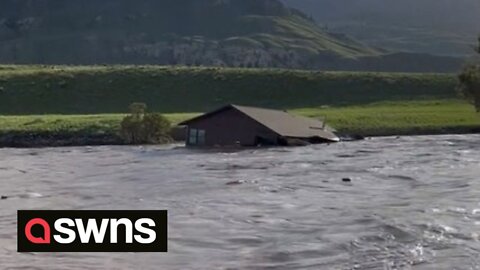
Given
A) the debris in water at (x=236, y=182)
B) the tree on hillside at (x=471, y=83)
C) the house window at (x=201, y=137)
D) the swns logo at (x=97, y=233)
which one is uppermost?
the tree on hillside at (x=471, y=83)

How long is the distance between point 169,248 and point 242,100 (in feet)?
382

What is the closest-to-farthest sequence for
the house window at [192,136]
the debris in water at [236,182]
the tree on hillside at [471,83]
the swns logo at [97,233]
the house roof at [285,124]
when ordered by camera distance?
the swns logo at [97,233] → the debris in water at [236,182] → the house roof at [285,124] → the house window at [192,136] → the tree on hillside at [471,83]

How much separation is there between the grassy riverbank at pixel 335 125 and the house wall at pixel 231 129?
13484 millimetres

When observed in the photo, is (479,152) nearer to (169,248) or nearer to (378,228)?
(378,228)

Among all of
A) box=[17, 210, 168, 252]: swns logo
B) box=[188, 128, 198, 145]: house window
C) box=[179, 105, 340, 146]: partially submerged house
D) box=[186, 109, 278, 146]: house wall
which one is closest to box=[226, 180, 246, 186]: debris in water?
box=[17, 210, 168, 252]: swns logo

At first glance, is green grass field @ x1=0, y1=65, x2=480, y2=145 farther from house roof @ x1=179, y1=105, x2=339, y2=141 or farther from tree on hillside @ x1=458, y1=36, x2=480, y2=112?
house roof @ x1=179, y1=105, x2=339, y2=141

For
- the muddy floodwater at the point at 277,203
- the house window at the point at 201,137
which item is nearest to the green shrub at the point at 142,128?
the house window at the point at 201,137

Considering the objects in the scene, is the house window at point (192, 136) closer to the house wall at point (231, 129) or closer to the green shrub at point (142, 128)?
the house wall at point (231, 129)

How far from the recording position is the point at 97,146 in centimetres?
9156

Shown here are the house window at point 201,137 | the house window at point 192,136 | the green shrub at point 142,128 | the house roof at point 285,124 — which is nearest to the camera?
the house roof at point 285,124

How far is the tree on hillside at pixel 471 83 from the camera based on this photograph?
358 feet

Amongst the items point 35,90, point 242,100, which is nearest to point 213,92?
point 242,100

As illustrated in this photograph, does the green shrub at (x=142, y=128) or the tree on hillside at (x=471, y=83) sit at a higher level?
the tree on hillside at (x=471, y=83)

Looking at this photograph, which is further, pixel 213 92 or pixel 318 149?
pixel 213 92
